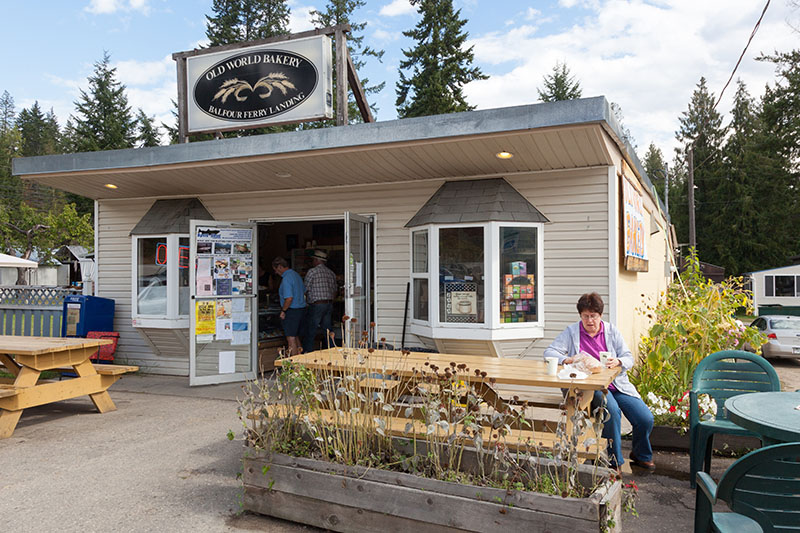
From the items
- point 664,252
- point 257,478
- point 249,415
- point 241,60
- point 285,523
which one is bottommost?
point 285,523

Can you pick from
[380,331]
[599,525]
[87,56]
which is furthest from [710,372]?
[87,56]

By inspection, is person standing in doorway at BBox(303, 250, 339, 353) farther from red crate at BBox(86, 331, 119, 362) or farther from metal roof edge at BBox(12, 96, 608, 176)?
red crate at BBox(86, 331, 119, 362)

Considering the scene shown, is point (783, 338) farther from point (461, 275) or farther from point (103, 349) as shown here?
point (103, 349)

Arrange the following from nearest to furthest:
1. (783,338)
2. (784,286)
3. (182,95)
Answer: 1. (182,95)
2. (783,338)
3. (784,286)

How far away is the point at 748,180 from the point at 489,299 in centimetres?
3639

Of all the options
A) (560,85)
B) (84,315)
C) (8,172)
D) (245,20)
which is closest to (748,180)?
(560,85)

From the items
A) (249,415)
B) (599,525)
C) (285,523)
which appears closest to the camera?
(599,525)

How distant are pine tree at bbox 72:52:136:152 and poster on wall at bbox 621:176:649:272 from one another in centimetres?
2974

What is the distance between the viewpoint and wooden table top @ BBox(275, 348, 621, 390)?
3.41 metres

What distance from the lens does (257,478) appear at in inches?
129

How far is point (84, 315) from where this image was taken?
808cm

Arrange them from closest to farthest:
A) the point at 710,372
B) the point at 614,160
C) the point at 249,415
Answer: the point at 249,415 → the point at 710,372 → the point at 614,160

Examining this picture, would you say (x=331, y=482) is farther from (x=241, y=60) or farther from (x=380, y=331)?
(x=241, y=60)

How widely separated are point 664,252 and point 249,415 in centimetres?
1277
